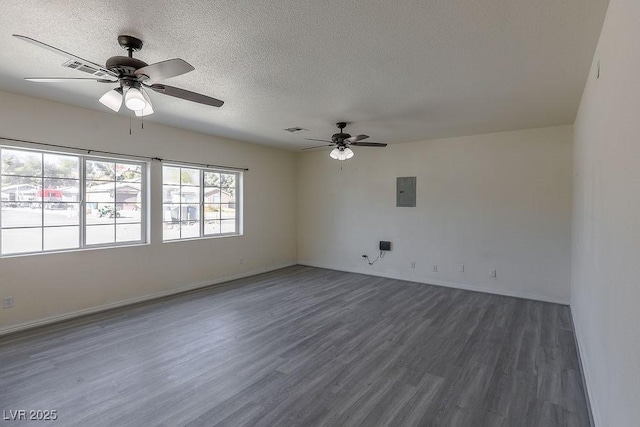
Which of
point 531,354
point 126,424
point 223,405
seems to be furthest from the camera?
point 531,354

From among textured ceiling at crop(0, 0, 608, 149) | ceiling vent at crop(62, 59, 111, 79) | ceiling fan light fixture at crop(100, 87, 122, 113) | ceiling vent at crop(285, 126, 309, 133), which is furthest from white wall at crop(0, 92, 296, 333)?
ceiling fan light fixture at crop(100, 87, 122, 113)

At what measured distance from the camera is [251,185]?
6262 mm

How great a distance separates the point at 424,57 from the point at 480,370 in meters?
2.62

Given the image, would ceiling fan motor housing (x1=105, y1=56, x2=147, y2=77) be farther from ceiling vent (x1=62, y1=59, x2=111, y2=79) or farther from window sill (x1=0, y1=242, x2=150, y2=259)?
window sill (x1=0, y1=242, x2=150, y2=259)

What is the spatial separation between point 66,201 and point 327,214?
446 centimetres

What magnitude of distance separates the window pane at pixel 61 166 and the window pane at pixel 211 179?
74.0 inches

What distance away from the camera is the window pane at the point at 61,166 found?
385 centimetres

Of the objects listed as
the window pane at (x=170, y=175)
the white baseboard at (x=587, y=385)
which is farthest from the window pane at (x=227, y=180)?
the white baseboard at (x=587, y=385)

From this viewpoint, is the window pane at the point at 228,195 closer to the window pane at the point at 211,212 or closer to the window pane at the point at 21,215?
the window pane at the point at 211,212

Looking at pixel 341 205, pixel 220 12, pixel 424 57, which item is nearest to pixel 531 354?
pixel 424 57

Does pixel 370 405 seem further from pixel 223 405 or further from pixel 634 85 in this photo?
pixel 634 85

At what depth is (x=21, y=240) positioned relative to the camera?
3.65 m

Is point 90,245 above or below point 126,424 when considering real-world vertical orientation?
above

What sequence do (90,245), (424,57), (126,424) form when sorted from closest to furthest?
(126,424), (424,57), (90,245)
